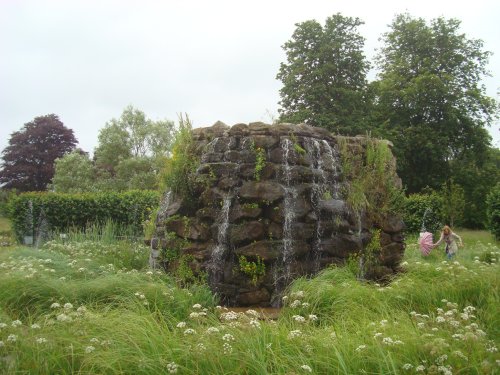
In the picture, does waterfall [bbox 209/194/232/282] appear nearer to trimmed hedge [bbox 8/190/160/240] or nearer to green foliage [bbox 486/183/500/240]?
trimmed hedge [bbox 8/190/160/240]

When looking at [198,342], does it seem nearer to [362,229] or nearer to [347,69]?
[362,229]

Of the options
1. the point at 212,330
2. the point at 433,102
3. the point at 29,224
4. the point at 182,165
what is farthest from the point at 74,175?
the point at 212,330

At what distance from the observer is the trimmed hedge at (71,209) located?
16156 millimetres

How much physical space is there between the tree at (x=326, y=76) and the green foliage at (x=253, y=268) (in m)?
16.8

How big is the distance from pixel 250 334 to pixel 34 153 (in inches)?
1416

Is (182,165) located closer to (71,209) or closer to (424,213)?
(71,209)

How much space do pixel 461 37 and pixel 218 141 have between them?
959 inches

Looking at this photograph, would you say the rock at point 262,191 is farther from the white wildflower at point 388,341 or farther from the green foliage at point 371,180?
the white wildflower at point 388,341

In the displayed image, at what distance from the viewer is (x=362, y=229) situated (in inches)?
307

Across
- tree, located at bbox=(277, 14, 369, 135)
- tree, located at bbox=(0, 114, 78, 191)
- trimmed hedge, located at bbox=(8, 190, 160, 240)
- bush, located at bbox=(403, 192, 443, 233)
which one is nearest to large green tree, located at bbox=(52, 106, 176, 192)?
tree, located at bbox=(0, 114, 78, 191)

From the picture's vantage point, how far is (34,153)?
1411 inches

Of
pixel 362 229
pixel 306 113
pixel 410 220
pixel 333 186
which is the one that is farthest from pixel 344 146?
pixel 306 113

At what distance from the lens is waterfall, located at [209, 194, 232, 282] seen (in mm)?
7137

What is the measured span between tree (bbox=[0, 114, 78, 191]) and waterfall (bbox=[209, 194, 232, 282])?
3146 centimetres
